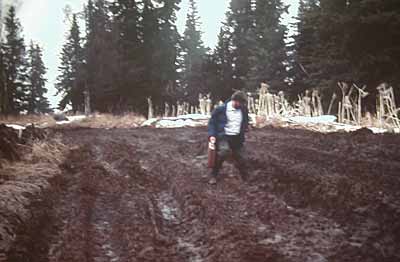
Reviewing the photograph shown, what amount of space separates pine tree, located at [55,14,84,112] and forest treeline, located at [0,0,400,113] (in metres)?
0.14

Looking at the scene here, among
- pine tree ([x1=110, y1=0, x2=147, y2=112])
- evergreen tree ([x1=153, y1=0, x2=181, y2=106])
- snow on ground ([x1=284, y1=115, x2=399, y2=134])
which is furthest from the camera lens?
evergreen tree ([x1=153, y1=0, x2=181, y2=106])

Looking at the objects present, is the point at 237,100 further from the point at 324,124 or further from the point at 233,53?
the point at 233,53

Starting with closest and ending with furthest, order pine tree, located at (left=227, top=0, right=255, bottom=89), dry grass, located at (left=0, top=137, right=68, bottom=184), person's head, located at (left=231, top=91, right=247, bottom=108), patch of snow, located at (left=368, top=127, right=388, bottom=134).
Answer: dry grass, located at (left=0, top=137, right=68, bottom=184) < person's head, located at (left=231, top=91, right=247, bottom=108) < patch of snow, located at (left=368, top=127, right=388, bottom=134) < pine tree, located at (left=227, top=0, right=255, bottom=89)

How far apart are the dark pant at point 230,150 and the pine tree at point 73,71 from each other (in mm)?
23518

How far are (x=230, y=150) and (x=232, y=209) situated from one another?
2675 millimetres

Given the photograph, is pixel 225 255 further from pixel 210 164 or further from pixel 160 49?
pixel 160 49

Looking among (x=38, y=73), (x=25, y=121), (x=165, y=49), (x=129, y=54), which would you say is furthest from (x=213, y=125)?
(x=38, y=73)

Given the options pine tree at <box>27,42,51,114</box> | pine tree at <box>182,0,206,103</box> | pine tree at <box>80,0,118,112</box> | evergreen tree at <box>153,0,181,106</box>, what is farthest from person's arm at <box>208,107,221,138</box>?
pine tree at <box>27,42,51,114</box>

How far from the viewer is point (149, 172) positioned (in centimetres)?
752

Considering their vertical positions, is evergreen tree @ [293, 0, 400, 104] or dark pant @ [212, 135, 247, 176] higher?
evergreen tree @ [293, 0, 400, 104]

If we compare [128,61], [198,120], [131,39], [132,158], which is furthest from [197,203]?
[131,39]

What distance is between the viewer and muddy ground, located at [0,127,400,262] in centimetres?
396

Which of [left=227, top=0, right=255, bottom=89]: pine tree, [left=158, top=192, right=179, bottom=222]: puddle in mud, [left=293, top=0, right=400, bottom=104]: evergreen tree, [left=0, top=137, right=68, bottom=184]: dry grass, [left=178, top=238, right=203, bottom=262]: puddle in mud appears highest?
[left=227, top=0, right=255, bottom=89]: pine tree

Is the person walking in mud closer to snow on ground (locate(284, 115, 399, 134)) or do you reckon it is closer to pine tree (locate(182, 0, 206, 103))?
snow on ground (locate(284, 115, 399, 134))
